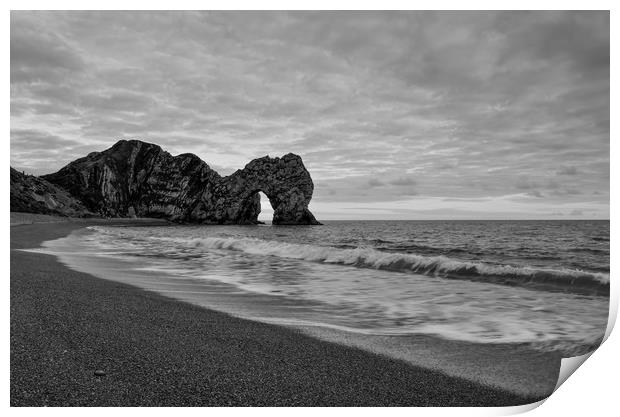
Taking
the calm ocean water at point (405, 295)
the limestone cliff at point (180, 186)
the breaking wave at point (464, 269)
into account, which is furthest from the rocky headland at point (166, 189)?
the calm ocean water at point (405, 295)

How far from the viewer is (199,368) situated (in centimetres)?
329

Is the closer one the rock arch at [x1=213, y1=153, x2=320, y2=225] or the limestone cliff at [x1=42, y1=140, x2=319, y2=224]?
the rock arch at [x1=213, y1=153, x2=320, y2=225]

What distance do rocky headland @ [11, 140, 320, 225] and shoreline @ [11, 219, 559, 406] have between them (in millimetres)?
68982

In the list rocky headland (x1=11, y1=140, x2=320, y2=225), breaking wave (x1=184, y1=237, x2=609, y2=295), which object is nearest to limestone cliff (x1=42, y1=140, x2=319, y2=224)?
rocky headland (x1=11, y1=140, x2=320, y2=225)

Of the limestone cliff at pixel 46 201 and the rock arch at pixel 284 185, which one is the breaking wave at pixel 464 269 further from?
the rock arch at pixel 284 185

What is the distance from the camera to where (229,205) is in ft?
289

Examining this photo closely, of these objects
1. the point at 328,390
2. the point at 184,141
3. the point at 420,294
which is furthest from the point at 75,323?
the point at 420,294

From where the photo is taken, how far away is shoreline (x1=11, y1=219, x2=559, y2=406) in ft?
9.66

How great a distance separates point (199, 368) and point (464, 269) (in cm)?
898

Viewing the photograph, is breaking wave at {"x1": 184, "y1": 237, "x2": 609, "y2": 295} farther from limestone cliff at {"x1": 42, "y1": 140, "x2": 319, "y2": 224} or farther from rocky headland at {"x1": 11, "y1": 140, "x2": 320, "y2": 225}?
→ limestone cliff at {"x1": 42, "y1": 140, "x2": 319, "y2": 224}

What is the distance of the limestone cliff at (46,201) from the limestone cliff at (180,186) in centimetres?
564

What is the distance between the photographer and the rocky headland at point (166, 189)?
8256 centimetres

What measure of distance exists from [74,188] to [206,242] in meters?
86.0

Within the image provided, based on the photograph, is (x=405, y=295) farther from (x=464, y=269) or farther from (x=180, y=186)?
(x=180, y=186)
